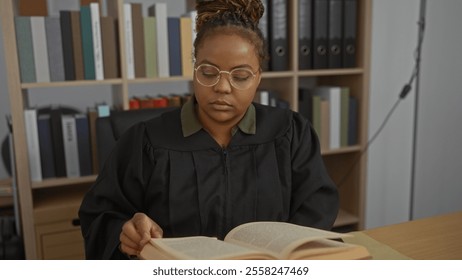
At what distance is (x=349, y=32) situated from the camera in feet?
6.82

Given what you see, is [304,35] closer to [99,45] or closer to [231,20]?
[99,45]

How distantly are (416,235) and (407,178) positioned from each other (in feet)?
5.96

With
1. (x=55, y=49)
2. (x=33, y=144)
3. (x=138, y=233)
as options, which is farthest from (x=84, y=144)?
(x=138, y=233)

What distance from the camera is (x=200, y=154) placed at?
1032 millimetres

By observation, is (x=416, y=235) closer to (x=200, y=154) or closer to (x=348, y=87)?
(x=200, y=154)

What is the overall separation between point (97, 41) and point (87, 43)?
1.4 inches

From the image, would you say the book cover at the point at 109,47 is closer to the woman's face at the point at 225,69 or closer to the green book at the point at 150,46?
the green book at the point at 150,46

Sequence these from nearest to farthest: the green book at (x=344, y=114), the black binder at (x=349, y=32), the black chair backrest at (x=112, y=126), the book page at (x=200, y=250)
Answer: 1. the book page at (x=200, y=250)
2. the black chair backrest at (x=112, y=126)
3. the black binder at (x=349, y=32)
4. the green book at (x=344, y=114)

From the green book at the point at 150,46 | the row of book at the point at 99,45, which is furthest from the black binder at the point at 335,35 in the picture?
the green book at the point at 150,46

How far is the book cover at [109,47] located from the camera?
1731 mm

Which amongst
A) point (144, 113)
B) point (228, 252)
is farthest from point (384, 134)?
point (228, 252)

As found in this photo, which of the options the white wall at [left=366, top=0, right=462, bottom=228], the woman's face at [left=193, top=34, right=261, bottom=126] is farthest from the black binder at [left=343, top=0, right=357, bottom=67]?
the woman's face at [left=193, top=34, right=261, bottom=126]

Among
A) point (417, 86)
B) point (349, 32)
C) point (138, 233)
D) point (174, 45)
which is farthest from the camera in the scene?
point (417, 86)

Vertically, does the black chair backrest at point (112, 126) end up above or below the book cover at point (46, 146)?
above
